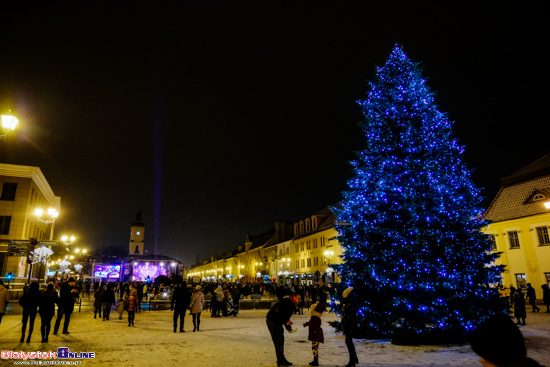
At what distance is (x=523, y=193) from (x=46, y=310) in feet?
109

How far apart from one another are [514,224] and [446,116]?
73.1 ft

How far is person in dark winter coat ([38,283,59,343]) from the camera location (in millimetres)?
11568

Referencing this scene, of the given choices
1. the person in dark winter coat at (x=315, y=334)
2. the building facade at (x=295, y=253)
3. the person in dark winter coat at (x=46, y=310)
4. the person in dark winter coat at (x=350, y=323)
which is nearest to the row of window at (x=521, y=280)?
the building facade at (x=295, y=253)

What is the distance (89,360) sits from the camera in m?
8.85

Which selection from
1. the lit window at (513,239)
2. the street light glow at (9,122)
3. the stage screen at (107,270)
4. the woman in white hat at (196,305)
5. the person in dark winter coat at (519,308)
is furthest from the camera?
the stage screen at (107,270)

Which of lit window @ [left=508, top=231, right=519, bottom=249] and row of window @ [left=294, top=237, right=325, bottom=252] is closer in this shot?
lit window @ [left=508, top=231, right=519, bottom=249]

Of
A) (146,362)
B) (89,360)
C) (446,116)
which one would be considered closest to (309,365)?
(146,362)

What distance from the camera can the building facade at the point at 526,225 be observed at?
27.3m

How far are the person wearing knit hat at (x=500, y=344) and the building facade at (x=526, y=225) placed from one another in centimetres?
2823

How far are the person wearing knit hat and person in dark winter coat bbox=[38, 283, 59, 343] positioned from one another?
514 inches

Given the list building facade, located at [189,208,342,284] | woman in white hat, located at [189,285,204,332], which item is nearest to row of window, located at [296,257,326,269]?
building facade, located at [189,208,342,284]

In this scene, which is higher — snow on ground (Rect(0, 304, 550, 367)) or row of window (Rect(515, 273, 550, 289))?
row of window (Rect(515, 273, 550, 289))

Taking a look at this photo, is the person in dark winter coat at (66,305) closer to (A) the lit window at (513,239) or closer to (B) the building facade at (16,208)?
Result: (B) the building facade at (16,208)

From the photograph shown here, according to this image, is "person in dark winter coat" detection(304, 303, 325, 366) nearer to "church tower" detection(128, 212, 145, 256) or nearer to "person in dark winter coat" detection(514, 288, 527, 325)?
"person in dark winter coat" detection(514, 288, 527, 325)
